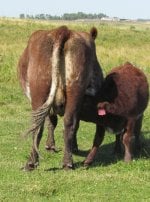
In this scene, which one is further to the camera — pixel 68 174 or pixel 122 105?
pixel 122 105

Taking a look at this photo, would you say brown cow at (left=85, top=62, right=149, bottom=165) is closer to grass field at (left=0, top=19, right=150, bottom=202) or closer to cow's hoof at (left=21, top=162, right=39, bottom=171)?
grass field at (left=0, top=19, right=150, bottom=202)

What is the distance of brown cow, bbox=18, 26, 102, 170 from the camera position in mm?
7195

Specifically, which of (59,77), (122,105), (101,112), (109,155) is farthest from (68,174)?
(109,155)

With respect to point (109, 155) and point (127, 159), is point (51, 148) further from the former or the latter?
point (127, 159)

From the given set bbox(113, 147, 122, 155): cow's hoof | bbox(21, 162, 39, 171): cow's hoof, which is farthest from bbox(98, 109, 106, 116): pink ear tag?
bbox(113, 147, 122, 155): cow's hoof

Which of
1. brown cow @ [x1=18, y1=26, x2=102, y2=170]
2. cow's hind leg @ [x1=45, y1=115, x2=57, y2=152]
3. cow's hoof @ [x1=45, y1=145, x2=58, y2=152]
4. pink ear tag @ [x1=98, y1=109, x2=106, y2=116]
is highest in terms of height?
brown cow @ [x1=18, y1=26, x2=102, y2=170]

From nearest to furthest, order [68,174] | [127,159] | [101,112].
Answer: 1. [68,174]
2. [101,112]
3. [127,159]

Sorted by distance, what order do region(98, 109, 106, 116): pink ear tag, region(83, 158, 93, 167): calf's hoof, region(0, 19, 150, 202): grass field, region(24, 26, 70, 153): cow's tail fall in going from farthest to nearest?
region(83, 158, 93, 167): calf's hoof, region(98, 109, 106, 116): pink ear tag, region(24, 26, 70, 153): cow's tail, region(0, 19, 150, 202): grass field

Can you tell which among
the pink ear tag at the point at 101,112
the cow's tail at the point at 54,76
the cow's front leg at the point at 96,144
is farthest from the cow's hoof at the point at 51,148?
the cow's tail at the point at 54,76

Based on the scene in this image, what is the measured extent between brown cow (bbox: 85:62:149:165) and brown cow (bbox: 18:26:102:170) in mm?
538

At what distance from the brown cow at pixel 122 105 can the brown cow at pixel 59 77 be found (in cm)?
54

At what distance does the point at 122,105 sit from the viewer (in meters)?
7.86

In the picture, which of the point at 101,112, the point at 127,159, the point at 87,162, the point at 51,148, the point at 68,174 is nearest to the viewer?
the point at 68,174

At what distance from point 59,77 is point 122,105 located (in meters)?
1.16
